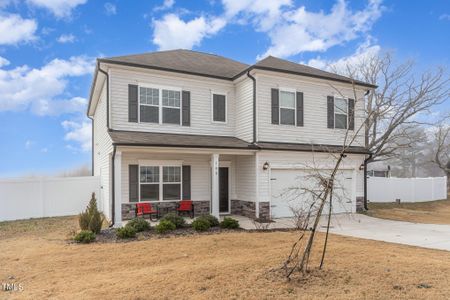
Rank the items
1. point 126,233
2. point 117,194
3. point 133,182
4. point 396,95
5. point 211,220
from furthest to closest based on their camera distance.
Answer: point 396,95, point 133,182, point 211,220, point 117,194, point 126,233

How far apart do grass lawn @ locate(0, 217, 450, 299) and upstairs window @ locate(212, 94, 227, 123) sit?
624 cm

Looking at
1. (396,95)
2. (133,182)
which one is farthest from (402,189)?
(133,182)

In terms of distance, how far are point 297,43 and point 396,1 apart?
273 inches

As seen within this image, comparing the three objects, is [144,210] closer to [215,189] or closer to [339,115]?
[215,189]

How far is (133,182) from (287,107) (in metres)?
6.81

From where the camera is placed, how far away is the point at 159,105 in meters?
13.5

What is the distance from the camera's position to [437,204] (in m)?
21.3

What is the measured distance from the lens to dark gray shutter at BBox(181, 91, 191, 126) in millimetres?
13859

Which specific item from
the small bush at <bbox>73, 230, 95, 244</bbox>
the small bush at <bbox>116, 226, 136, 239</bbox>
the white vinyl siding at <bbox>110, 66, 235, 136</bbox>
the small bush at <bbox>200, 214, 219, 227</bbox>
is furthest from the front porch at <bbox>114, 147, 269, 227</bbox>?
the small bush at <bbox>73, 230, 95, 244</bbox>

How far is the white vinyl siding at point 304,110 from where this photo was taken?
44.4 feet

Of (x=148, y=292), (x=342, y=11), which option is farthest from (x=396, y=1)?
(x=148, y=292)

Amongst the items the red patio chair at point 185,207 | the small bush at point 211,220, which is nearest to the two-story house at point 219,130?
the red patio chair at point 185,207

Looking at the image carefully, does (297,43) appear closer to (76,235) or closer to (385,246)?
(385,246)

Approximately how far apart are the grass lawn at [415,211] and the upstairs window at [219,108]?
773cm
